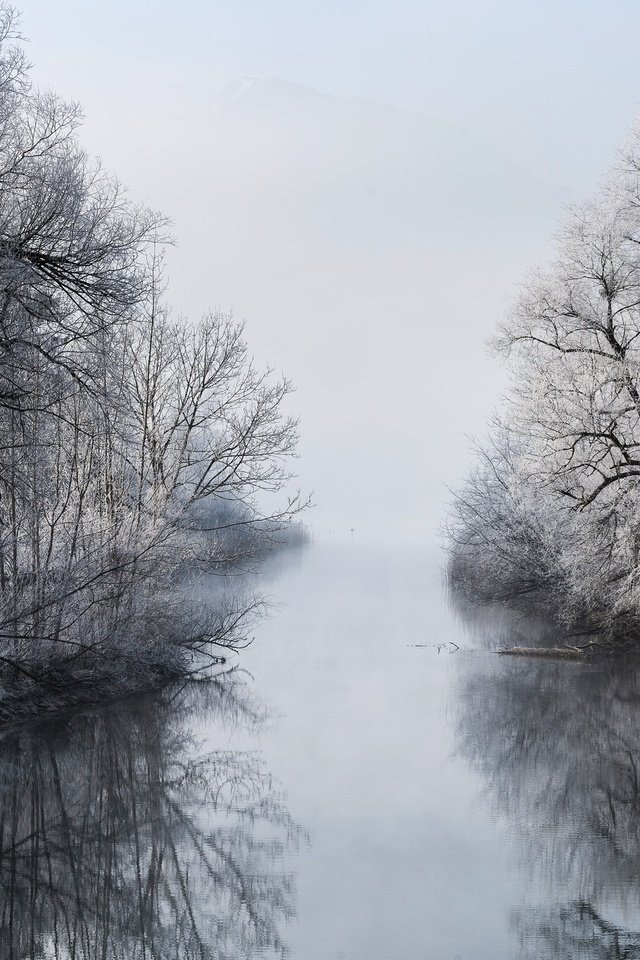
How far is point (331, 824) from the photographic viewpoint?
9.71 meters

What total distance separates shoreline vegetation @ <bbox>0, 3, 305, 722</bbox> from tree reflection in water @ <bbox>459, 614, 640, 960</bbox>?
18.1 ft

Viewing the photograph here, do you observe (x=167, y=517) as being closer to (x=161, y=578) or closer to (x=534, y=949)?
(x=161, y=578)

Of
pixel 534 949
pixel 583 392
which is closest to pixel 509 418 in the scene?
pixel 583 392

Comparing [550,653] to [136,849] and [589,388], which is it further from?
[136,849]

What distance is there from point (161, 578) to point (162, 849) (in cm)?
1045

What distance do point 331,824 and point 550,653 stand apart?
Result: 15.3 metres

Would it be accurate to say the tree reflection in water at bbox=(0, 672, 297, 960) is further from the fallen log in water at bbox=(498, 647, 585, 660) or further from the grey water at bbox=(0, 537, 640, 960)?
the fallen log in water at bbox=(498, 647, 585, 660)

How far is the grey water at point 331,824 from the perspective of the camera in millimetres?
7010

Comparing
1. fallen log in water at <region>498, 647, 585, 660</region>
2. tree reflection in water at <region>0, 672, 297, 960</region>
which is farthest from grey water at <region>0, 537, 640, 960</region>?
fallen log in water at <region>498, 647, 585, 660</region>

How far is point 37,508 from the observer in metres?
16.2

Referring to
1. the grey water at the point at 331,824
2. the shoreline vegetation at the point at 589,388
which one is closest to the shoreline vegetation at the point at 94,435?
the grey water at the point at 331,824

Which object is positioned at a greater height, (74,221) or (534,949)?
(74,221)

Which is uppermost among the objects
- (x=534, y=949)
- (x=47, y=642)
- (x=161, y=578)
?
(x=161, y=578)

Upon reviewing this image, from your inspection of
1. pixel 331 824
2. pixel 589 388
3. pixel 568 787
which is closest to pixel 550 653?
pixel 589 388
